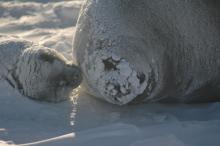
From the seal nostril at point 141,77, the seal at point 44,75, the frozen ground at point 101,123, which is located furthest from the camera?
the seal at point 44,75

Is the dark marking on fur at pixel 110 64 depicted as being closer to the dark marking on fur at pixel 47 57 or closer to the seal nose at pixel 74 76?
the seal nose at pixel 74 76

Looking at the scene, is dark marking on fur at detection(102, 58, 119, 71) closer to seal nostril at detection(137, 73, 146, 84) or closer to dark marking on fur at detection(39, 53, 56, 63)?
seal nostril at detection(137, 73, 146, 84)

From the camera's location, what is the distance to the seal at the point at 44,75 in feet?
9.21

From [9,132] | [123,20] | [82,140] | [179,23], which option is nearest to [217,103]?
[179,23]

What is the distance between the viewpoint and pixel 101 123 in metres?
2.57

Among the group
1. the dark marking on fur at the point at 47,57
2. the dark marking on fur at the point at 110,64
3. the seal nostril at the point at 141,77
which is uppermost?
the dark marking on fur at the point at 47,57

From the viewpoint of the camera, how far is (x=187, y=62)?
287 cm

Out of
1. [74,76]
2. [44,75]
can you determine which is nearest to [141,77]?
[74,76]

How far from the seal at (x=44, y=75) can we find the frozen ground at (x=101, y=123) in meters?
0.07

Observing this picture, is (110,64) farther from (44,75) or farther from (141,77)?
→ (44,75)

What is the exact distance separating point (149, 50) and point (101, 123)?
1.72 feet

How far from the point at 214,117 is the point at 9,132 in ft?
3.98

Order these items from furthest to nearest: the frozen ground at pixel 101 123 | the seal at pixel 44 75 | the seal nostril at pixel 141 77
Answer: the seal at pixel 44 75
the seal nostril at pixel 141 77
the frozen ground at pixel 101 123

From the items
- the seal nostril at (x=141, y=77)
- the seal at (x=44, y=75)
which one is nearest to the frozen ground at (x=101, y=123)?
the seal at (x=44, y=75)
